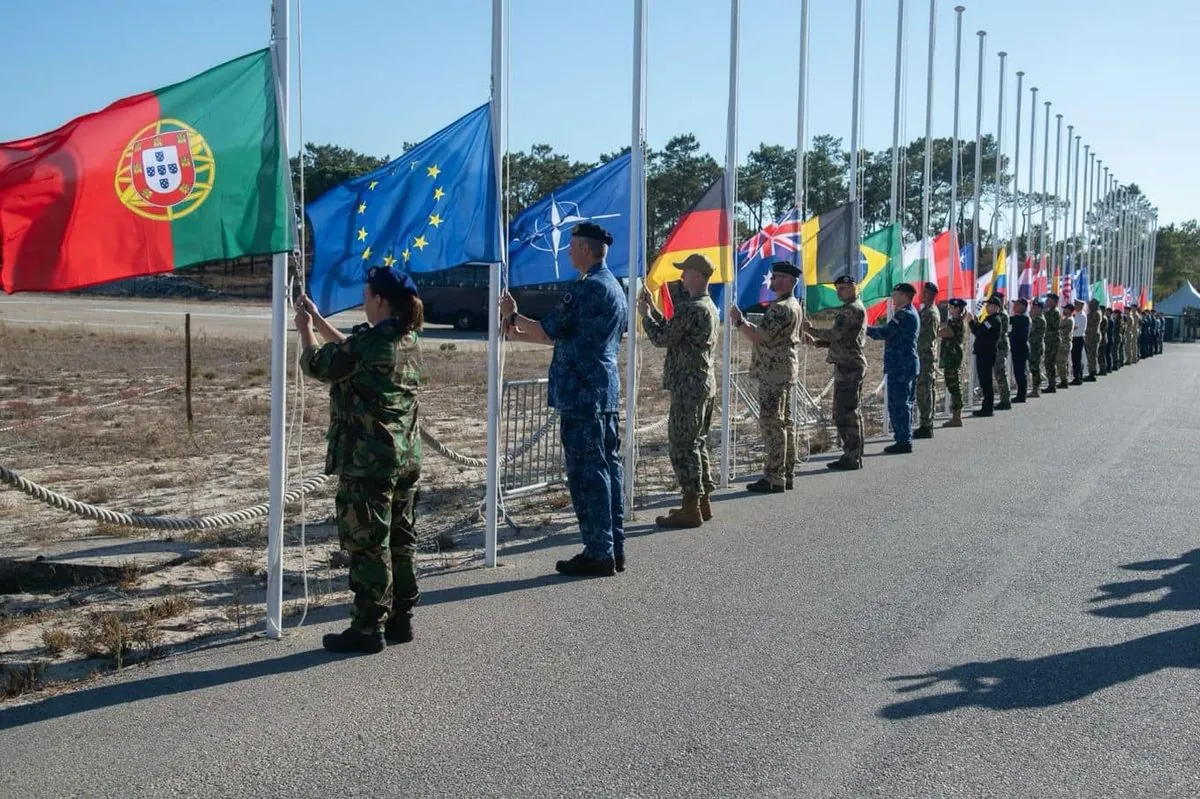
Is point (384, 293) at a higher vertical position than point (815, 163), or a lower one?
lower

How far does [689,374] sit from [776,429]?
7.22 feet

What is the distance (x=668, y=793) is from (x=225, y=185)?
371 centimetres

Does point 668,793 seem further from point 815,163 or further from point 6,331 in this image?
point 815,163

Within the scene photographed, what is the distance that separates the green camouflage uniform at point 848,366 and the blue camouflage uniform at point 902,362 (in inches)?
65.8

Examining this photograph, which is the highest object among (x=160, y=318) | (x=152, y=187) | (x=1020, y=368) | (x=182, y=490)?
(x=152, y=187)

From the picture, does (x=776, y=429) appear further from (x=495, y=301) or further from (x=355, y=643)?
(x=355, y=643)

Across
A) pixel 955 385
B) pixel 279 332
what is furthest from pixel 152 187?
pixel 955 385

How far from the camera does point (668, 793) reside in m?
4.42

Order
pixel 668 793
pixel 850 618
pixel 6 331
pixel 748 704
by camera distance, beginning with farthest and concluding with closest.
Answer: pixel 6 331 → pixel 850 618 → pixel 748 704 → pixel 668 793

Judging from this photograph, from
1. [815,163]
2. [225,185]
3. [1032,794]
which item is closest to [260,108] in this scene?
[225,185]

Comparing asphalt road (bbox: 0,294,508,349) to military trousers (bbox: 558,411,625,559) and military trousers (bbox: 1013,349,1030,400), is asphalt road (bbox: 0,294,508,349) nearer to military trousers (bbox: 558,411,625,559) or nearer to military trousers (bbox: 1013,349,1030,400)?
military trousers (bbox: 1013,349,1030,400)

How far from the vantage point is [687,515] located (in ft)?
A: 31.4

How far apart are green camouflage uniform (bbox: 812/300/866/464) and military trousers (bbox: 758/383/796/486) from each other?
1.71m

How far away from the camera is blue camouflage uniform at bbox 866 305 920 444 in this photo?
14.7 m
